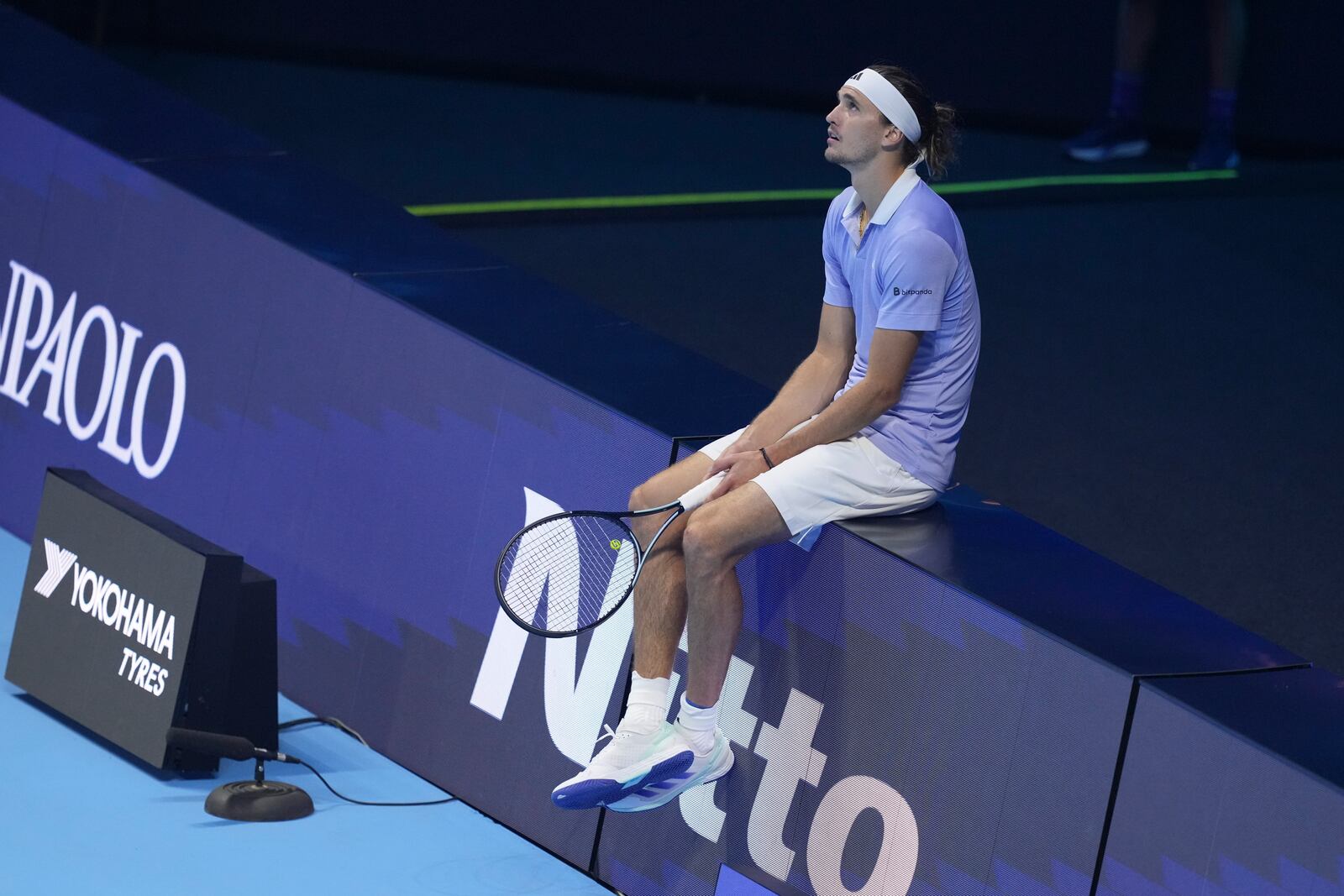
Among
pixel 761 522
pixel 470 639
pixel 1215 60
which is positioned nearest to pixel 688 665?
pixel 761 522

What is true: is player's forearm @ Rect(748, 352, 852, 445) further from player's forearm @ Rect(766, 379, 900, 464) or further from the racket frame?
the racket frame

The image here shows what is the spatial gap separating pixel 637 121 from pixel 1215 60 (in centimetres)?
334

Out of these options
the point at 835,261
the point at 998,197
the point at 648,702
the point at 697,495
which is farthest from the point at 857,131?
the point at 998,197

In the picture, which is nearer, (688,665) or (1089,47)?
(688,665)

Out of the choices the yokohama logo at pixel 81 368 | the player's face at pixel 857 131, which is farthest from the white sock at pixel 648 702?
the yokohama logo at pixel 81 368

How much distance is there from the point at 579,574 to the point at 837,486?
29.9 inches

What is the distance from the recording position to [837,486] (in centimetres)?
443

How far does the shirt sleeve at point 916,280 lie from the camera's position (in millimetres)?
4406

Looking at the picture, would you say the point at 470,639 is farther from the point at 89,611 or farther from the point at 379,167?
the point at 379,167

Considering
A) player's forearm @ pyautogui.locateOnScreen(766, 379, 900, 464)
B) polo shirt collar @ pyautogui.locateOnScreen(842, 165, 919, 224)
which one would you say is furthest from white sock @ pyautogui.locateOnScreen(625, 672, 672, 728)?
polo shirt collar @ pyautogui.locateOnScreen(842, 165, 919, 224)

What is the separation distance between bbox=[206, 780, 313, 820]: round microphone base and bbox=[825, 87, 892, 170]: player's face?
2130 millimetres

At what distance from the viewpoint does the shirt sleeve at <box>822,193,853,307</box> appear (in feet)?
15.5

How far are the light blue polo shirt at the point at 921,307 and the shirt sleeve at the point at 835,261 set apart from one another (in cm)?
6

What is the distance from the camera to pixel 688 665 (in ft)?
14.8
